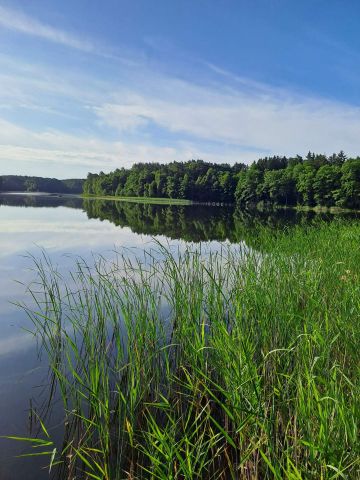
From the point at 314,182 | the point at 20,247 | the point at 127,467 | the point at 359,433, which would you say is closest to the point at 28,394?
the point at 127,467

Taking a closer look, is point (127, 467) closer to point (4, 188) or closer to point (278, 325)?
point (278, 325)

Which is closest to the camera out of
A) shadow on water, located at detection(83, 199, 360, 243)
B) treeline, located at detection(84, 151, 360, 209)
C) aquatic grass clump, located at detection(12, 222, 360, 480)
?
aquatic grass clump, located at detection(12, 222, 360, 480)

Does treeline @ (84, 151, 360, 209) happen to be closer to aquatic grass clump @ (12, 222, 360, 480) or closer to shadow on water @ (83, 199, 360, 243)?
shadow on water @ (83, 199, 360, 243)

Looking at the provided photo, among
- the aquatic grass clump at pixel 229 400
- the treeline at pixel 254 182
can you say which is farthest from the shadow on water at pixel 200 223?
the treeline at pixel 254 182

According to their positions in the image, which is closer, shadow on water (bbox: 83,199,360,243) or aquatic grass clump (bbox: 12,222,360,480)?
aquatic grass clump (bbox: 12,222,360,480)

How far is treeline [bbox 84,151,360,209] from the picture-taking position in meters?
81.4

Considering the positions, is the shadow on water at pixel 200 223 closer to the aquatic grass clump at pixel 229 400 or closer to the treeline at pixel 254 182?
the aquatic grass clump at pixel 229 400

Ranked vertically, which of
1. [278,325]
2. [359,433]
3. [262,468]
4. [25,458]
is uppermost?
[278,325]

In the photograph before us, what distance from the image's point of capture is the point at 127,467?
388cm

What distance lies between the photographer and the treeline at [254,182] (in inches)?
3206

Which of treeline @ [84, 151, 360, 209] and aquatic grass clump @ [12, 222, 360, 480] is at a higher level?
treeline @ [84, 151, 360, 209]

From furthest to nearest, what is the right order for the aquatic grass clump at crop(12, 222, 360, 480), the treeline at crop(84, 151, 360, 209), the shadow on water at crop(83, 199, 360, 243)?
the treeline at crop(84, 151, 360, 209) < the shadow on water at crop(83, 199, 360, 243) < the aquatic grass clump at crop(12, 222, 360, 480)

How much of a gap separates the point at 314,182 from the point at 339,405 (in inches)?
3524

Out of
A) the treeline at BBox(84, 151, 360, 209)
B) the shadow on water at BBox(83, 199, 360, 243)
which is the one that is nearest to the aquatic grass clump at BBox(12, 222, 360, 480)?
the shadow on water at BBox(83, 199, 360, 243)
